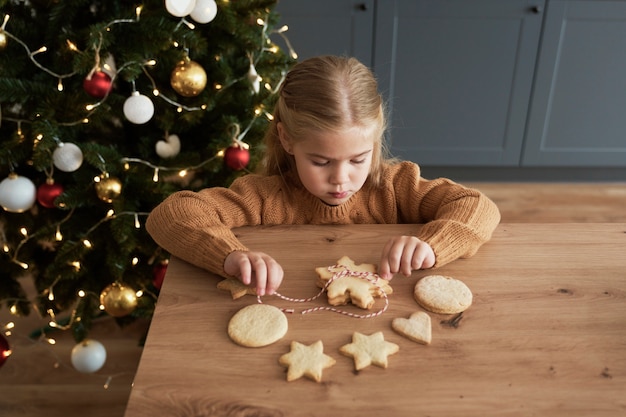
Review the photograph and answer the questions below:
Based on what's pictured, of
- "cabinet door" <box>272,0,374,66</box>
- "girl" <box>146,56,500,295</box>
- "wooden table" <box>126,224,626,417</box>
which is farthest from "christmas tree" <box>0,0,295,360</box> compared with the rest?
"cabinet door" <box>272,0,374,66</box>

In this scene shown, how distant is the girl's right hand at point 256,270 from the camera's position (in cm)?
81

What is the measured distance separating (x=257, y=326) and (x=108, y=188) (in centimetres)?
82

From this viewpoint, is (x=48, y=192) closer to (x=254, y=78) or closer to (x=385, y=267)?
(x=254, y=78)

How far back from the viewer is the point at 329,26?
8.43 feet

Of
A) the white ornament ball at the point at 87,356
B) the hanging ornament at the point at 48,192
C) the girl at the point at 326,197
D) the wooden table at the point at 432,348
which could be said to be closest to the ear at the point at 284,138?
the girl at the point at 326,197

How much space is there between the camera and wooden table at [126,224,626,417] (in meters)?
0.63

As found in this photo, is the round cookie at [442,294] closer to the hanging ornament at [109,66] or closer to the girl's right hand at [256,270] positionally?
the girl's right hand at [256,270]

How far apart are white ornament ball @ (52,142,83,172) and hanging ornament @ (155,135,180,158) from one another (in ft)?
0.67

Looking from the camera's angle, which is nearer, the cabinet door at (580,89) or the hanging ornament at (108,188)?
the hanging ornament at (108,188)

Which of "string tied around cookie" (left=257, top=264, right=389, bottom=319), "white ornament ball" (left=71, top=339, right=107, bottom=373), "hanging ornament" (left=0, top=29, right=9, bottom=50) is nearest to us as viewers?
"string tied around cookie" (left=257, top=264, right=389, bottom=319)

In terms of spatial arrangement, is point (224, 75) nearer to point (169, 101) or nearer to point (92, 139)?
point (169, 101)

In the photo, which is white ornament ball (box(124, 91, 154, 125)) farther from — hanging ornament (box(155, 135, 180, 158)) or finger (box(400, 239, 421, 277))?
finger (box(400, 239, 421, 277))

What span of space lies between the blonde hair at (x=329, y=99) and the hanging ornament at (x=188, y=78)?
34cm

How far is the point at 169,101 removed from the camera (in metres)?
1.42
